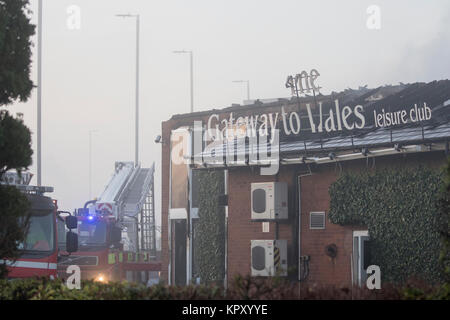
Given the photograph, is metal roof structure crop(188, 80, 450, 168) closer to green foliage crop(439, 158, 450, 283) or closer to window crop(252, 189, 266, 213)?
window crop(252, 189, 266, 213)

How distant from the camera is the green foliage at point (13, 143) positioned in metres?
11.7

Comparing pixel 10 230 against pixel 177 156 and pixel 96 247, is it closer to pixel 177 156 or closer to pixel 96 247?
pixel 96 247

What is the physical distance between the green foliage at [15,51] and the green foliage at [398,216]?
421 inches

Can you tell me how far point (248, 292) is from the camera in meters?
9.08

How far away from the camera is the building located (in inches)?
843

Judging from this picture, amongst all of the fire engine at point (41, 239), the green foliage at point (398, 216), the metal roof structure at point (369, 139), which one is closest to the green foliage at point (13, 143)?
the fire engine at point (41, 239)

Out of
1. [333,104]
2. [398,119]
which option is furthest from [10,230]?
[333,104]

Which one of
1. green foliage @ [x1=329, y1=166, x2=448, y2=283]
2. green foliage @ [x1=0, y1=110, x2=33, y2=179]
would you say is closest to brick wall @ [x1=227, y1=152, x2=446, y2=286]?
green foliage @ [x1=329, y1=166, x2=448, y2=283]

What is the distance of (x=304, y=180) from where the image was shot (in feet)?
78.6

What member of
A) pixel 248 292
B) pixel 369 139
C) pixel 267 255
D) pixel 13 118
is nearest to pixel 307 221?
pixel 267 255

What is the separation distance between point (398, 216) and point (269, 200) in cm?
444

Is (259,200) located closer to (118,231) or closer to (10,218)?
(118,231)

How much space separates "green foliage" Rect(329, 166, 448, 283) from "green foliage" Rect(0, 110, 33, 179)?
35.1 feet

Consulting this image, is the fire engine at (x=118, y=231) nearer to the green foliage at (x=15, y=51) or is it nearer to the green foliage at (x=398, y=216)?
the green foliage at (x=398, y=216)
